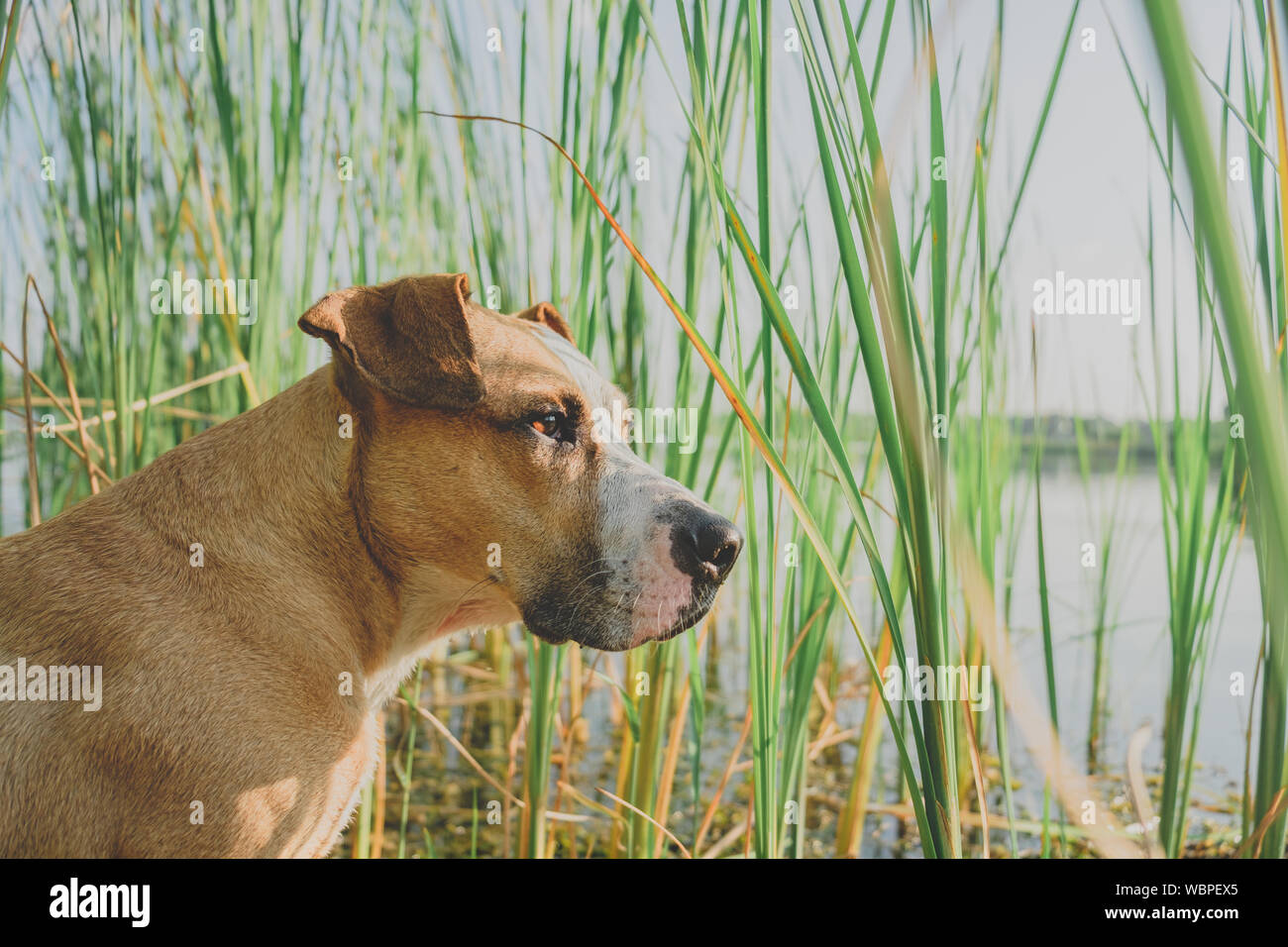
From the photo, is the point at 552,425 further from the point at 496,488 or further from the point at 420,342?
the point at 420,342

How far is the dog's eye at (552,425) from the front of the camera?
149 cm

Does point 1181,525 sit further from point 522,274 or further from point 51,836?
point 51,836

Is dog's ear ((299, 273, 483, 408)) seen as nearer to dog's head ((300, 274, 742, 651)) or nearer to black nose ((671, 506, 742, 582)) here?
dog's head ((300, 274, 742, 651))

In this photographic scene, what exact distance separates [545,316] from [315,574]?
769 millimetres

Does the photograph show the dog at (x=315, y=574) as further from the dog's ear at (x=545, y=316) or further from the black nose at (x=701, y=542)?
the dog's ear at (x=545, y=316)

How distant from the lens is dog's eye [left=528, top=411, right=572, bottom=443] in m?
1.49

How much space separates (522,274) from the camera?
198 cm

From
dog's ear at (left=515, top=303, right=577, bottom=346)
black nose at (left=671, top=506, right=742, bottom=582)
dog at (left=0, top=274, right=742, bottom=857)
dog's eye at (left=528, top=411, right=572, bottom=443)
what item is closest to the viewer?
dog at (left=0, top=274, right=742, bottom=857)

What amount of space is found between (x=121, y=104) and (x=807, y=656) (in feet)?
6.80

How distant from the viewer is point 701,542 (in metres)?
1.37

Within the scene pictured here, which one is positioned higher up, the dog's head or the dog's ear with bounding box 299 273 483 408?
the dog's ear with bounding box 299 273 483 408

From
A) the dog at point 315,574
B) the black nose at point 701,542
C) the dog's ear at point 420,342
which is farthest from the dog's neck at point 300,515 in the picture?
the black nose at point 701,542

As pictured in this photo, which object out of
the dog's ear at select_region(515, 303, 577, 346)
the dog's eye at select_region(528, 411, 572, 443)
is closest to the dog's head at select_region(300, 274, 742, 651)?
the dog's eye at select_region(528, 411, 572, 443)

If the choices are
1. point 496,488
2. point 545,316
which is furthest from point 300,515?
point 545,316
